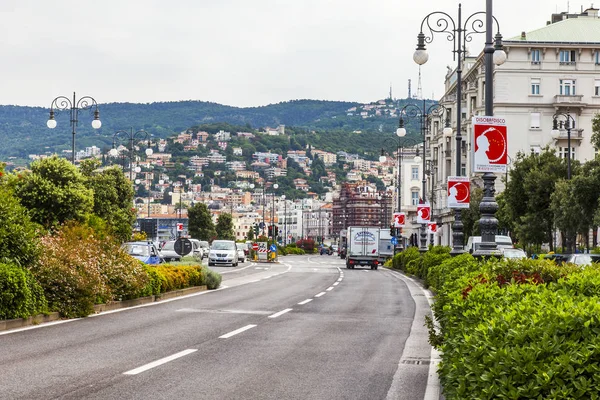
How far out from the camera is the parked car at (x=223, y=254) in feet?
188

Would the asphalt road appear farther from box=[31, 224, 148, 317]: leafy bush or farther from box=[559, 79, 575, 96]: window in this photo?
box=[559, 79, 575, 96]: window

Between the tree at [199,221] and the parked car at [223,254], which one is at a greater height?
the tree at [199,221]

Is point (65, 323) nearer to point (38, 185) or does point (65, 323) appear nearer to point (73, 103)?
point (38, 185)

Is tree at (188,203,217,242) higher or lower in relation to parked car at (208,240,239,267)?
higher

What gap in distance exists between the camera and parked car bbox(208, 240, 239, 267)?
57.4 m

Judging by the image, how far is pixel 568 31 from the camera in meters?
80.9

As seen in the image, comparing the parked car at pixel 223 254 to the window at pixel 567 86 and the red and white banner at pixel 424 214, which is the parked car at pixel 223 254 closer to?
the red and white banner at pixel 424 214

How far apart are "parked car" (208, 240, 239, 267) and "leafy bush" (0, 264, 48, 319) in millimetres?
41448

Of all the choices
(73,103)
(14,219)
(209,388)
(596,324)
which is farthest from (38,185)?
(596,324)

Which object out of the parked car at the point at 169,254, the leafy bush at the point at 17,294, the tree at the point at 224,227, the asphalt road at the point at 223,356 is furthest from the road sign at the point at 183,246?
the tree at the point at 224,227

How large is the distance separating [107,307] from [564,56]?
68372 millimetres

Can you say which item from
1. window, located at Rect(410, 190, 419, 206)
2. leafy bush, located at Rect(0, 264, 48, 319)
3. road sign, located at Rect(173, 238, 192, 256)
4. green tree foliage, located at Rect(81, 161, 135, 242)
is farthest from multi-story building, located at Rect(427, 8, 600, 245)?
leafy bush, located at Rect(0, 264, 48, 319)

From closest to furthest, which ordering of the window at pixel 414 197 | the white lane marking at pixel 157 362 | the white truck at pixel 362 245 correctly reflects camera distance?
the white lane marking at pixel 157 362, the white truck at pixel 362 245, the window at pixel 414 197

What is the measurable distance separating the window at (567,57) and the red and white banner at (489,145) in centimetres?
6774
